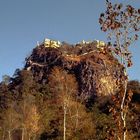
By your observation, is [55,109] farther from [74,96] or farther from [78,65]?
[78,65]

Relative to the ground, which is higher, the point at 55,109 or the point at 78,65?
the point at 78,65

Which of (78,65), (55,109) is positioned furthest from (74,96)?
(78,65)

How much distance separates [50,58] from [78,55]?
Answer: 5535mm

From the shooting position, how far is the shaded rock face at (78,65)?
79.2 m

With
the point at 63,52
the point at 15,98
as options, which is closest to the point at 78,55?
the point at 63,52

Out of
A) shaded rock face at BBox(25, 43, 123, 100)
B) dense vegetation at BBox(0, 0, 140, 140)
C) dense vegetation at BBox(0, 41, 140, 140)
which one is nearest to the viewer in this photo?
dense vegetation at BBox(0, 0, 140, 140)

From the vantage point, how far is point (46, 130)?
50125 mm

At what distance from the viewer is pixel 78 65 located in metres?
83.6

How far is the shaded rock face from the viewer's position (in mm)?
79156

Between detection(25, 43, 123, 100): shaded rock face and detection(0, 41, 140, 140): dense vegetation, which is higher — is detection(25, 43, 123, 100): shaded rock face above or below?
above

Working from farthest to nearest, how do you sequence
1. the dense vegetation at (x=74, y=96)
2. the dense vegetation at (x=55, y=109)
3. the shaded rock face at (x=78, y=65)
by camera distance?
A: the shaded rock face at (x=78, y=65), the dense vegetation at (x=55, y=109), the dense vegetation at (x=74, y=96)

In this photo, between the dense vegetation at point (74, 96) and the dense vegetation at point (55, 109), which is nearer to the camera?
Answer: the dense vegetation at point (74, 96)

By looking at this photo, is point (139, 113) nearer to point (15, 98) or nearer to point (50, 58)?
point (15, 98)

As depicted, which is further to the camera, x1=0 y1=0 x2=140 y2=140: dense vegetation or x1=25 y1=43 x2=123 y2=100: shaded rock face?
x1=25 y1=43 x2=123 y2=100: shaded rock face
